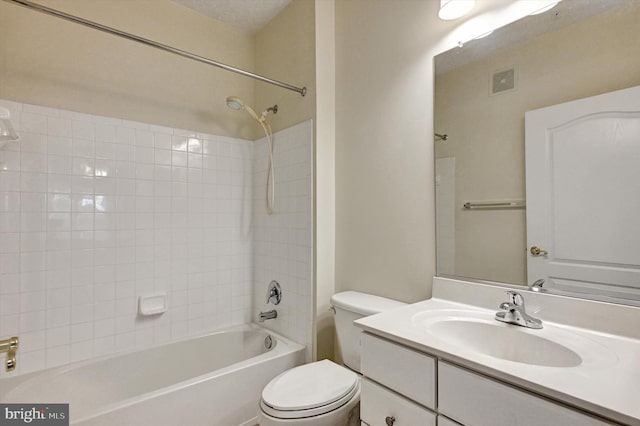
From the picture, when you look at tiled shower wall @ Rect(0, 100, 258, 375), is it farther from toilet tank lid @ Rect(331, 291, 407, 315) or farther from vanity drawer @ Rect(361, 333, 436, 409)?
vanity drawer @ Rect(361, 333, 436, 409)

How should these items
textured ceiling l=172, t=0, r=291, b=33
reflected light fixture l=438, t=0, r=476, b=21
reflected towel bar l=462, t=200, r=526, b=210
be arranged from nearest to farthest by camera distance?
reflected towel bar l=462, t=200, r=526, b=210, reflected light fixture l=438, t=0, r=476, b=21, textured ceiling l=172, t=0, r=291, b=33

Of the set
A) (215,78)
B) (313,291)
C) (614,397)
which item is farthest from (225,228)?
(614,397)

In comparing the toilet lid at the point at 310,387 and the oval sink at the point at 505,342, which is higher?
the oval sink at the point at 505,342

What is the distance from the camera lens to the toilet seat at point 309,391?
3.99 feet

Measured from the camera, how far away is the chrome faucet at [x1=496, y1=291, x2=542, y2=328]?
103 cm

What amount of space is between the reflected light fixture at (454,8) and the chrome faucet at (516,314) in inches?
45.5

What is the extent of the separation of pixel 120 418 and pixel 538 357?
1632mm

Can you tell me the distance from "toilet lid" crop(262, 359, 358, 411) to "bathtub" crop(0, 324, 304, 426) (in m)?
0.36

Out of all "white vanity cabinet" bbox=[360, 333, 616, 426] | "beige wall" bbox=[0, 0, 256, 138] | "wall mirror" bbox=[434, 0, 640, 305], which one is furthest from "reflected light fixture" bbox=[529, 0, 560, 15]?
"beige wall" bbox=[0, 0, 256, 138]

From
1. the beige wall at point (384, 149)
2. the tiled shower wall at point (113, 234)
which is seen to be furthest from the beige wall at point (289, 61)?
the tiled shower wall at point (113, 234)

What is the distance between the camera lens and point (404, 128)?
157cm

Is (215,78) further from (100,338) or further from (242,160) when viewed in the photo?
(100,338)

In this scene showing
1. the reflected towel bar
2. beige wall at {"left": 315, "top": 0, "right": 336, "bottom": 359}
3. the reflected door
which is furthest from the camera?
beige wall at {"left": 315, "top": 0, "right": 336, "bottom": 359}

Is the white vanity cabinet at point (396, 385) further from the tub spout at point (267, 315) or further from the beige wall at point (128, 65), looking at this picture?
the beige wall at point (128, 65)
